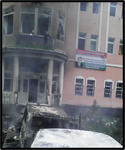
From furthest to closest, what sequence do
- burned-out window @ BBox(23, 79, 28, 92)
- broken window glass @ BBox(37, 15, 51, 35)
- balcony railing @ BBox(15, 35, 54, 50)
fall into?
burned-out window @ BBox(23, 79, 28, 92) < broken window glass @ BBox(37, 15, 51, 35) < balcony railing @ BBox(15, 35, 54, 50)

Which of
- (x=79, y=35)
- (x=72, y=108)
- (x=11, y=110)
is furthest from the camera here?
(x=79, y=35)

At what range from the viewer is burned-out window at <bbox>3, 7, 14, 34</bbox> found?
446cm

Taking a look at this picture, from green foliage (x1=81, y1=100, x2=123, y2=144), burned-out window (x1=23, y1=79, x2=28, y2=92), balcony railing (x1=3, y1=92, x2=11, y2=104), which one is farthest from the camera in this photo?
burned-out window (x1=23, y1=79, x2=28, y2=92)

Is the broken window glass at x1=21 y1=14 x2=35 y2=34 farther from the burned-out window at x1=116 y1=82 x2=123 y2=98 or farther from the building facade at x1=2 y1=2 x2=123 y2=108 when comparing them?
the burned-out window at x1=116 y1=82 x2=123 y2=98

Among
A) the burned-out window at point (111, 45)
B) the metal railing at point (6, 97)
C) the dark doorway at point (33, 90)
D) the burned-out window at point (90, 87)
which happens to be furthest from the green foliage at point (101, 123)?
the metal railing at point (6, 97)

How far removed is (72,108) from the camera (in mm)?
4266

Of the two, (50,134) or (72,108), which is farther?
(72,108)

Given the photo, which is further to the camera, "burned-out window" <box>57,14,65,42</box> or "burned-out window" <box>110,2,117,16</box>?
"burned-out window" <box>57,14,65,42</box>

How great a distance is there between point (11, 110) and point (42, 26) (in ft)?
9.59

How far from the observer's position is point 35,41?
448 centimetres

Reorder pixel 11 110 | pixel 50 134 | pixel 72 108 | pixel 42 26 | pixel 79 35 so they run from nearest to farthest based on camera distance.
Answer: pixel 50 134
pixel 11 110
pixel 72 108
pixel 79 35
pixel 42 26

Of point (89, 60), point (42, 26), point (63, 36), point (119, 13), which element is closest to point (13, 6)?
point (42, 26)

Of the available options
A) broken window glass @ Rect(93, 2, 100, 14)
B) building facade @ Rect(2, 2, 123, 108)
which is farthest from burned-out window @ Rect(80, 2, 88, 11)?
broken window glass @ Rect(93, 2, 100, 14)

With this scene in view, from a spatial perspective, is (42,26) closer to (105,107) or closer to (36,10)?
(36,10)
